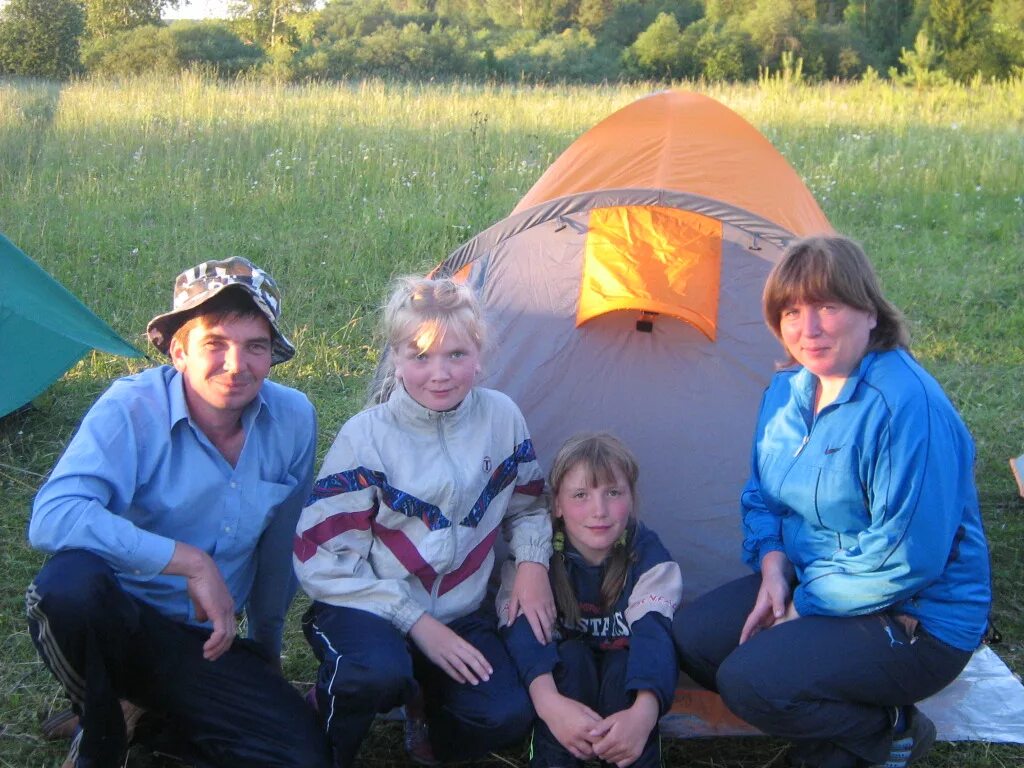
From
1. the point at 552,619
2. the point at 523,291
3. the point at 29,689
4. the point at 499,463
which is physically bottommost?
the point at 29,689

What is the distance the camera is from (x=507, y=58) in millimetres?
25266

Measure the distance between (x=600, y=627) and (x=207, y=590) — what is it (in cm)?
97

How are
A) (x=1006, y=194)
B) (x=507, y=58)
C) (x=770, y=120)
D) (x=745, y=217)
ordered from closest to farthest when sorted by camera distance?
(x=745, y=217), (x=1006, y=194), (x=770, y=120), (x=507, y=58)

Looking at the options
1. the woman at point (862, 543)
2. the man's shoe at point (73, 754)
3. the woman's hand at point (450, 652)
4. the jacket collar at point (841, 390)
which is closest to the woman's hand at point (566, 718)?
the woman's hand at point (450, 652)

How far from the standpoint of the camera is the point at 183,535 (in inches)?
95.3

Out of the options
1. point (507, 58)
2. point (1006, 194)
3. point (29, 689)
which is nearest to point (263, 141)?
point (1006, 194)

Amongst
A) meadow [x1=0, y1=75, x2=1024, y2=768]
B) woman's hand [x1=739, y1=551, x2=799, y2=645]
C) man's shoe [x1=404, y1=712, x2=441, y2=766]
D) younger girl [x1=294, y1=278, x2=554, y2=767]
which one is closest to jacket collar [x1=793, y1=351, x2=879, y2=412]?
woman's hand [x1=739, y1=551, x2=799, y2=645]

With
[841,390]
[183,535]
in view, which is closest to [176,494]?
[183,535]

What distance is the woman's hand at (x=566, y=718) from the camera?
2256 millimetres

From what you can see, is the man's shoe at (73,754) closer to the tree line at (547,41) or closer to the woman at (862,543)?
the woman at (862,543)

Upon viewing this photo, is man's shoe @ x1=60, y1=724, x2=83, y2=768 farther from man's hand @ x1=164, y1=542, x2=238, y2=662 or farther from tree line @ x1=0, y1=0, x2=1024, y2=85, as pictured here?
tree line @ x1=0, y1=0, x2=1024, y2=85

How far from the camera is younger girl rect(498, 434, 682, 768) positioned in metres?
Result: 2.28

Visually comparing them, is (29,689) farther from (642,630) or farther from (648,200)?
(648,200)

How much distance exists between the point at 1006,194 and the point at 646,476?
6.43m
